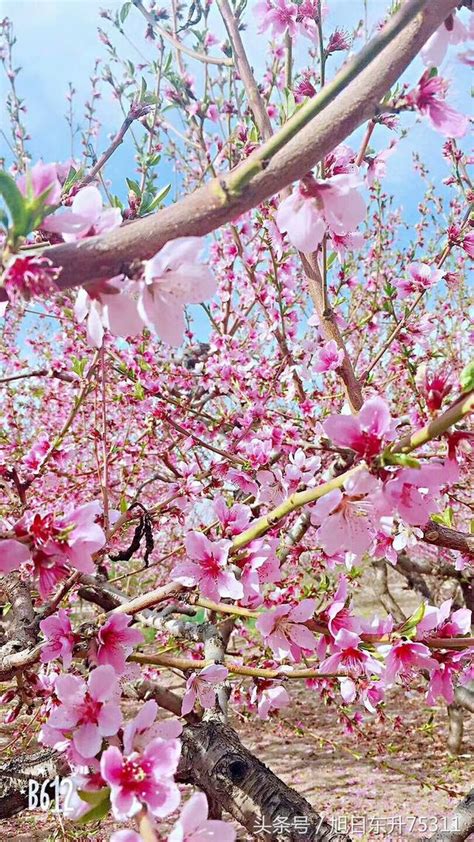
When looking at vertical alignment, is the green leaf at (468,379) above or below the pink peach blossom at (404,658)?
above

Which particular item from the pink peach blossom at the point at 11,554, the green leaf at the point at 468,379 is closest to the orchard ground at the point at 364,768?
the pink peach blossom at the point at 11,554

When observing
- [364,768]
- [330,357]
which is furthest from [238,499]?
[364,768]

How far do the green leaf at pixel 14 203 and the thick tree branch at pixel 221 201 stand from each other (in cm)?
5

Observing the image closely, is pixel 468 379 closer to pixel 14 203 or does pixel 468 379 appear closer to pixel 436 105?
pixel 436 105

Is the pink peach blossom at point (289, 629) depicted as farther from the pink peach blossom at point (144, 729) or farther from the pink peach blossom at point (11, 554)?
the pink peach blossom at point (11, 554)

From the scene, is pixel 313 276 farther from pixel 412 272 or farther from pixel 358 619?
pixel 358 619

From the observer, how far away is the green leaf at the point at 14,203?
790mm

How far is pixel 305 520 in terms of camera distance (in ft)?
9.05

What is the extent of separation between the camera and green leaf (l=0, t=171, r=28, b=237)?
0.79 meters

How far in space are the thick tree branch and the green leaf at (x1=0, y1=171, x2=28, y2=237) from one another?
0.05m

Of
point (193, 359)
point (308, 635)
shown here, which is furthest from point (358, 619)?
point (193, 359)

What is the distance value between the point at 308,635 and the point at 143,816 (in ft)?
2.31

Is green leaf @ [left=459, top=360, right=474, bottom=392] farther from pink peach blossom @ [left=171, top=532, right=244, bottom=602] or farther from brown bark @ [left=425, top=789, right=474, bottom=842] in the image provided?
brown bark @ [left=425, top=789, right=474, bottom=842]

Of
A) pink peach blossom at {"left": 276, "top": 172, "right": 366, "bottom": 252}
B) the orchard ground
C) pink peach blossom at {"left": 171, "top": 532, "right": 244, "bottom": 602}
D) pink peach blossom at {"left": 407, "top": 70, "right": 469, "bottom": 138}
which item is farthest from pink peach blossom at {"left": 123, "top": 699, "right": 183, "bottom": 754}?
the orchard ground
